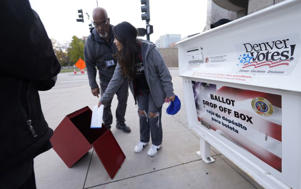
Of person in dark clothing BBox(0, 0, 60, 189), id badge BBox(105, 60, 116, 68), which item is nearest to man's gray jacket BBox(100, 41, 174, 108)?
id badge BBox(105, 60, 116, 68)

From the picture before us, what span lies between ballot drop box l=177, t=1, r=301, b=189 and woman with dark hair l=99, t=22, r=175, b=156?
395 mm

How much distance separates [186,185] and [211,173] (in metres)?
0.33

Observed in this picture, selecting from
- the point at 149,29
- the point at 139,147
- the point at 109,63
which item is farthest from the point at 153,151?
the point at 149,29

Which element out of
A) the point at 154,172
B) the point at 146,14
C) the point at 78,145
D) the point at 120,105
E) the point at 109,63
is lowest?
the point at 154,172

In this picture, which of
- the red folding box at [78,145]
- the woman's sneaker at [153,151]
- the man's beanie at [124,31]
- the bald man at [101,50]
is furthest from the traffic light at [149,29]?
the woman's sneaker at [153,151]

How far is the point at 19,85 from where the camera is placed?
73cm

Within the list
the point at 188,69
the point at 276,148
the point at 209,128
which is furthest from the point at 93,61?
the point at 276,148

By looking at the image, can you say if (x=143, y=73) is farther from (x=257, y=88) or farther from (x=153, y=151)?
(x=257, y=88)

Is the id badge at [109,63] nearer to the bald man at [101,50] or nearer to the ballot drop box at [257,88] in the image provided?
the bald man at [101,50]

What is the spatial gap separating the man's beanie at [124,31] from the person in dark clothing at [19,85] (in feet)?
2.91

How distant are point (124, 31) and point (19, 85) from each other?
3.72 feet

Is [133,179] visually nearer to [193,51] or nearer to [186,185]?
[186,185]

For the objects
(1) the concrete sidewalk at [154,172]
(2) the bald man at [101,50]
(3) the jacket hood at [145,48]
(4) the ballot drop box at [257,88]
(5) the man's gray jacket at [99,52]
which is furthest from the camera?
(5) the man's gray jacket at [99,52]

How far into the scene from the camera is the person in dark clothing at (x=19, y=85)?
0.66 metres
